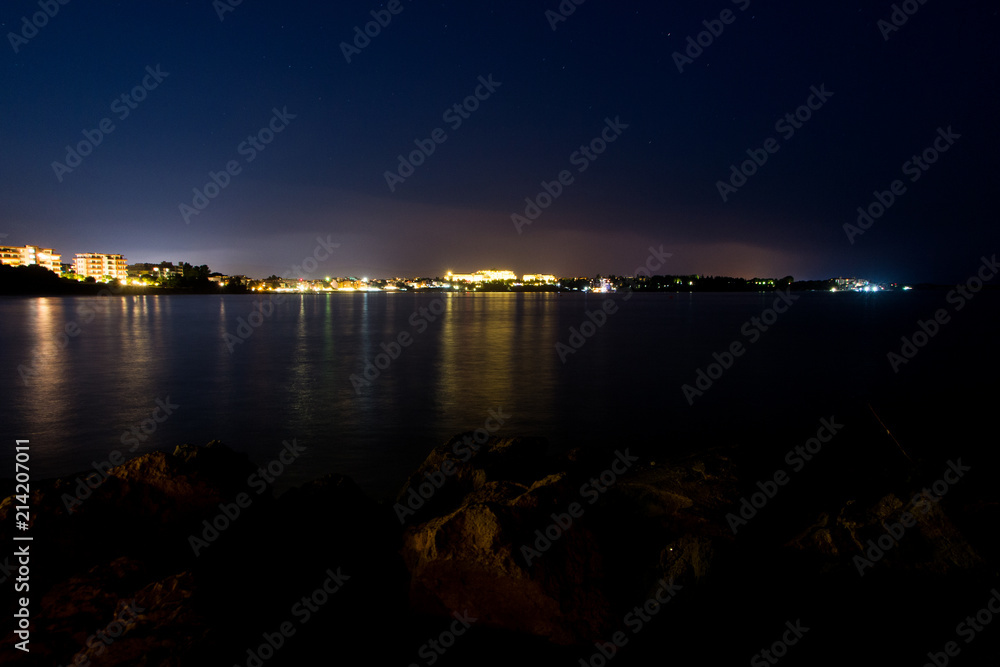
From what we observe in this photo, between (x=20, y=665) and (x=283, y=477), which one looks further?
(x=283, y=477)

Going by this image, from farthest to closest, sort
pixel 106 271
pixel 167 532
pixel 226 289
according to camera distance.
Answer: pixel 106 271 → pixel 226 289 → pixel 167 532

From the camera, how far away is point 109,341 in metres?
32.2

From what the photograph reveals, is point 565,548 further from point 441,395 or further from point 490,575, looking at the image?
point 441,395

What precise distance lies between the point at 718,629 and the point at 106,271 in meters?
222

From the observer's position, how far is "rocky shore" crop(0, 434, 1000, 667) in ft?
14.5

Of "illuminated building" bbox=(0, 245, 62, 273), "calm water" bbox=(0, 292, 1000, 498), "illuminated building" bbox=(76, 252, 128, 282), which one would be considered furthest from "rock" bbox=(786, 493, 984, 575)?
"illuminated building" bbox=(76, 252, 128, 282)

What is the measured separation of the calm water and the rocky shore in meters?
3.92

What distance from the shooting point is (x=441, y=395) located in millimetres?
17797

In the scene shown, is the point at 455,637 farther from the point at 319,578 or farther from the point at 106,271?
Result: the point at 106,271

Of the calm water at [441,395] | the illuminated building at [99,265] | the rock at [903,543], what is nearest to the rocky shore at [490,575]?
the rock at [903,543]

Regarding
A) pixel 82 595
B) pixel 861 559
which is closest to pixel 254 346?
pixel 82 595

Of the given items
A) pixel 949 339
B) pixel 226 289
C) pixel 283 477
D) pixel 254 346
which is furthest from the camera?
pixel 226 289

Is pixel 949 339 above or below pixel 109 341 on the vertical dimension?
above

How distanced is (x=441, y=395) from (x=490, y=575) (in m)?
13.2
